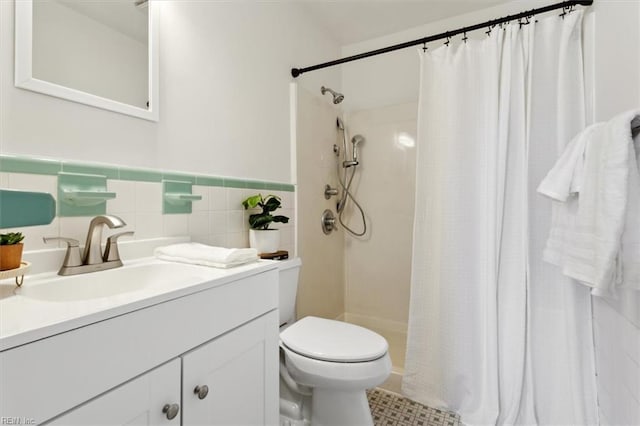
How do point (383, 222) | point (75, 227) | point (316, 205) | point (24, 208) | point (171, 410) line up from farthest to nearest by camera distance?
point (383, 222), point (316, 205), point (75, 227), point (171, 410), point (24, 208)

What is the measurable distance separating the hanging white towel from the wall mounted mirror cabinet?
152 cm

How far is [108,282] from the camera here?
0.94 meters

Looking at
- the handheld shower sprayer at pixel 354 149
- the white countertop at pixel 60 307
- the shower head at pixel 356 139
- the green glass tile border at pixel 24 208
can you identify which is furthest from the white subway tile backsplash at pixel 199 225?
the shower head at pixel 356 139

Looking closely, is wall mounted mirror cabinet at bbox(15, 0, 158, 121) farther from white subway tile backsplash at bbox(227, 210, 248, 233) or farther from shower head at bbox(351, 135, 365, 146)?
shower head at bbox(351, 135, 365, 146)

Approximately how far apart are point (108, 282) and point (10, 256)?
25cm

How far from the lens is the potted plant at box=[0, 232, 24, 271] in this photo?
718mm

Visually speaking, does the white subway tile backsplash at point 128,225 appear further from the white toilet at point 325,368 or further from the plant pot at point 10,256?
the white toilet at point 325,368

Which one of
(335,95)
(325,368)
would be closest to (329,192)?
(335,95)

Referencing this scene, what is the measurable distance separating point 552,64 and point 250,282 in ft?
5.37

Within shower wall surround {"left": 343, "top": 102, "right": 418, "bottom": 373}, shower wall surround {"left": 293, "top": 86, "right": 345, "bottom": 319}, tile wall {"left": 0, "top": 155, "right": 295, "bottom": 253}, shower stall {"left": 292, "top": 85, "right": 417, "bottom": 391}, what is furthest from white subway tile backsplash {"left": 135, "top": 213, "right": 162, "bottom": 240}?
shower wall surround {"left": 343, "top": 102, "right": 418, "bottom": 373}

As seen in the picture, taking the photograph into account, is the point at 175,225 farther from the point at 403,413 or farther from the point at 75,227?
the point at 403,413

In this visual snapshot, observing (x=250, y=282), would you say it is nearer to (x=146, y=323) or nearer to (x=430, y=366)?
(x=146, y=323)

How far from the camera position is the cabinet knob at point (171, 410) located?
69 centimetres

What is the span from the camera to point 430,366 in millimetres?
1670
